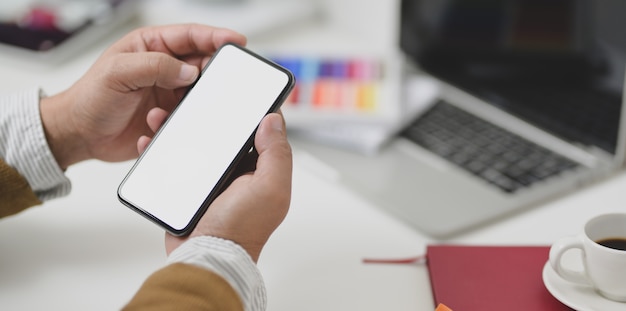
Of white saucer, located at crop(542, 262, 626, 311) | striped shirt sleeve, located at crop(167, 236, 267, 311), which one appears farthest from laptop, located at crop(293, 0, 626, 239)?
striped shirt sleeve, located at crop(167, 236, 267, 311)

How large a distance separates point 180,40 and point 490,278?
38 centimetres

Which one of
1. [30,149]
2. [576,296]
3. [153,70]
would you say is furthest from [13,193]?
[576,296]

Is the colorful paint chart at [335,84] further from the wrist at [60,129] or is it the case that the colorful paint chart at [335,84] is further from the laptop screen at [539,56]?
the wrist at [60,129]

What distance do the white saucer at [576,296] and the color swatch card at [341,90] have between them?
35 centimetres

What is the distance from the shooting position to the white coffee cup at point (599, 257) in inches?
22.9

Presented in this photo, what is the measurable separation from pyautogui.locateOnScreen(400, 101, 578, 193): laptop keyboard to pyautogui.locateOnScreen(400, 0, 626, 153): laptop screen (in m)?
0.03

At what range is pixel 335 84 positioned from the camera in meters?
1.00

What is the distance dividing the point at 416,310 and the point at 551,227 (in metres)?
0.19

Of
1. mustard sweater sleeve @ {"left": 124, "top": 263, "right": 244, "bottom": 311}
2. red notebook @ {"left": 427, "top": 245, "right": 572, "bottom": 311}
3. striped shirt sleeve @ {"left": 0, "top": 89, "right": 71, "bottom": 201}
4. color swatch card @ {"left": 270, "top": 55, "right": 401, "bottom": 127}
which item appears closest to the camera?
mustard sweater sleeve @ {"left": 124, "top": 263, "right": 244, "bottom": 311}

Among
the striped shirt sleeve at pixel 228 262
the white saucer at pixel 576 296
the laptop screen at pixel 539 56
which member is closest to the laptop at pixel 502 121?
the laptop screen at pixel 539 56

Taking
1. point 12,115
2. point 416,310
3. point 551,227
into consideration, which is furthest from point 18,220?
point 551,227

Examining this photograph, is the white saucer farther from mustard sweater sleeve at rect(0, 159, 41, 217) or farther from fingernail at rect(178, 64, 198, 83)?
mustard sweater sleeve at rect(0, 159, 41, 217)

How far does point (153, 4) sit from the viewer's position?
4.36 ft

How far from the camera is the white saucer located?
23.7 inches
